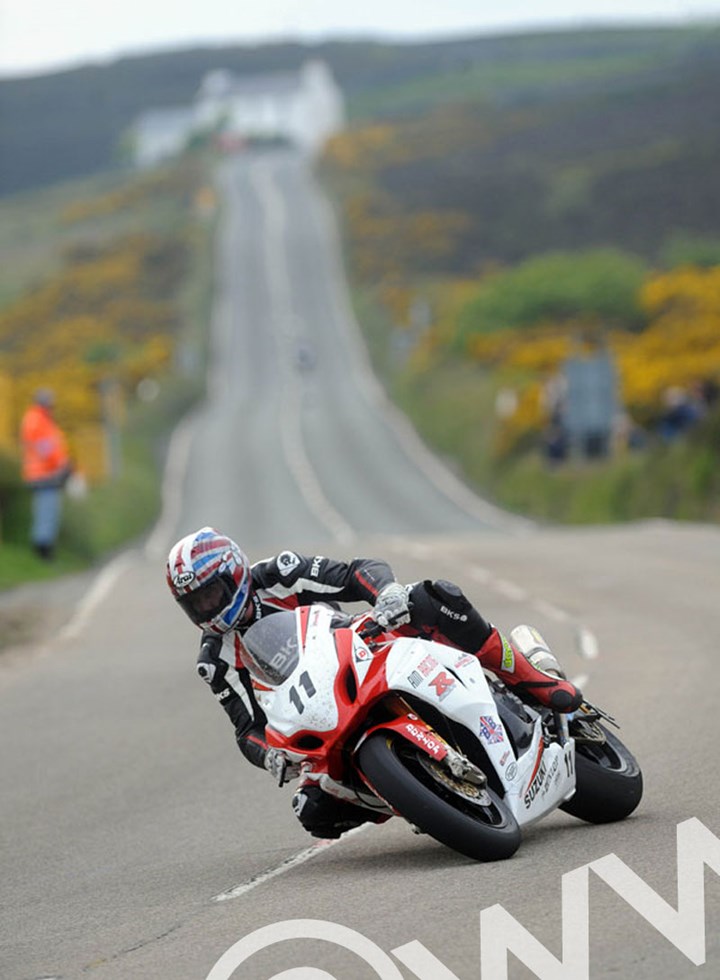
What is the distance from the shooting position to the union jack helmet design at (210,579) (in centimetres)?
759

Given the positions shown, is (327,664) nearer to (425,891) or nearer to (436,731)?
(436,731)

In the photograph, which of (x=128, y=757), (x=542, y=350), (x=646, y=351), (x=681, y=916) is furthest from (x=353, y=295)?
(x=681, y=916)

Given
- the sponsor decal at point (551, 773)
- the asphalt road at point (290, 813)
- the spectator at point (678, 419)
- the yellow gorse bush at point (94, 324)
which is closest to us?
the asphalt road at point (290, 813)

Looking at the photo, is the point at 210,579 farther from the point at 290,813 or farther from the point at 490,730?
the point at 290,813

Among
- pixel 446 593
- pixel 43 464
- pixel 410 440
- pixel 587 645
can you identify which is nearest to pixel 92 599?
pixel 43 464

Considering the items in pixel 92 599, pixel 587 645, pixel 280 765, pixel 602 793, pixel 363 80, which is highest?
pixel 363 80

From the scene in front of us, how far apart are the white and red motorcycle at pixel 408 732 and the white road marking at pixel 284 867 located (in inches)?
19.1

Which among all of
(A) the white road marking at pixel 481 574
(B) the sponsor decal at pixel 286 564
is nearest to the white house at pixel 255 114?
(A) the white road marking at pixel 481 574

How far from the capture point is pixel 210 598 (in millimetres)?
7641

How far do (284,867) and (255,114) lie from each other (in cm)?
16479

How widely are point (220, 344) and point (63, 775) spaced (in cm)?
7166

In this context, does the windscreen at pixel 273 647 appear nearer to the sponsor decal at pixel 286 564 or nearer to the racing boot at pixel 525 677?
the sponsor decal at pixel 286 564

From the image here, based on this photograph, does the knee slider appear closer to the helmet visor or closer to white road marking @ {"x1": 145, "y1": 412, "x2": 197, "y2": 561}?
the helmet visor

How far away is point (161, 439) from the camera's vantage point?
185 ft
